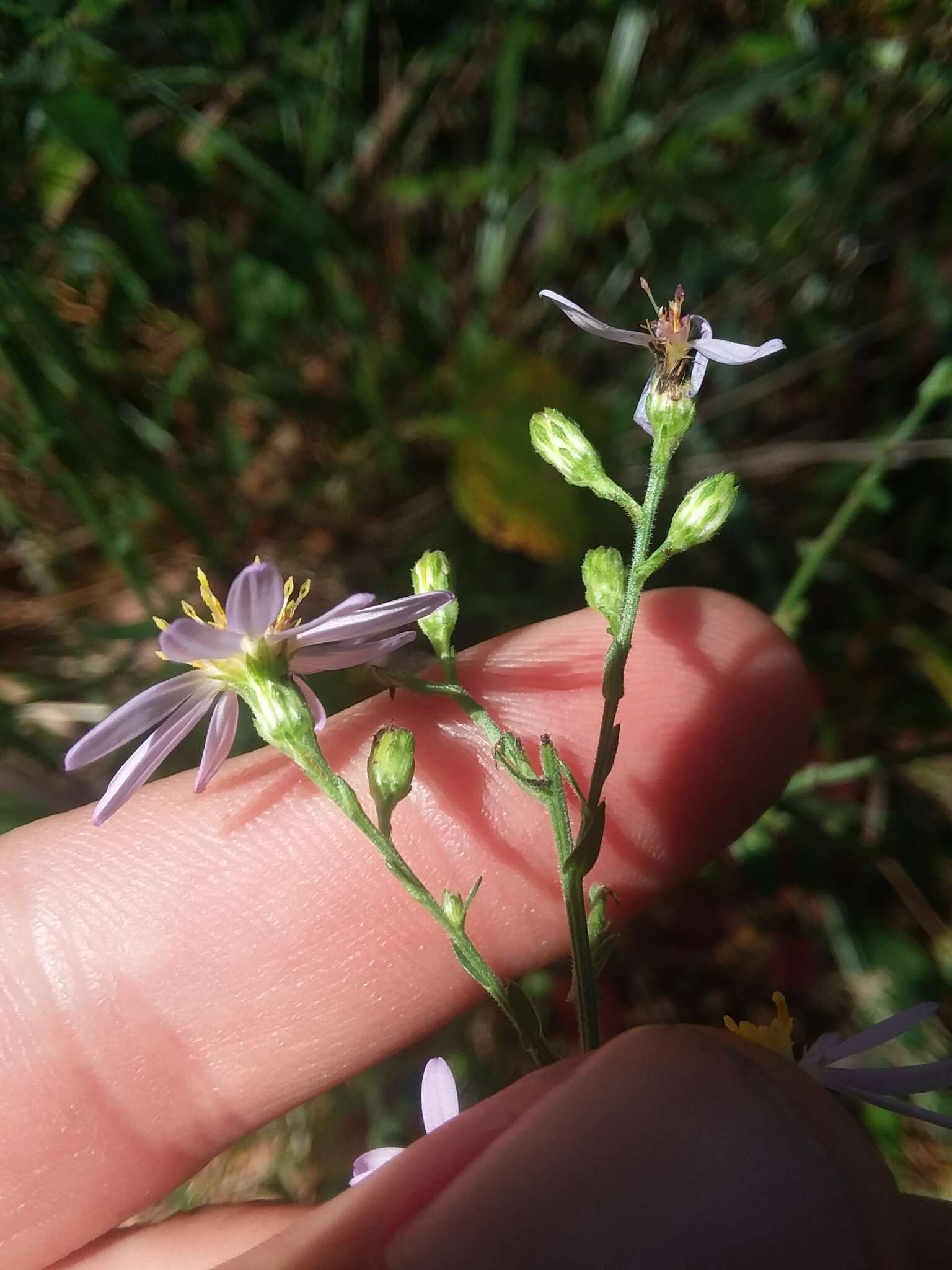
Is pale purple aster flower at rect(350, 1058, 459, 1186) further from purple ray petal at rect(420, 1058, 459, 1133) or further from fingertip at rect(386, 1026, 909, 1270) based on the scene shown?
fingertip at rect(386, 1026, 909, 1270)

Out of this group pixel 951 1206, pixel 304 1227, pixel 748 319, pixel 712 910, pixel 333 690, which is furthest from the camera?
pixel 748 319

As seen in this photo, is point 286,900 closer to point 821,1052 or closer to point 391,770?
point 391,770

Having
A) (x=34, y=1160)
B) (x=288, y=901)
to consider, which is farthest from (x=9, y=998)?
(x=288, y=901)

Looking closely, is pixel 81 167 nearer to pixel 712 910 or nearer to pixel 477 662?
pixel 477 662

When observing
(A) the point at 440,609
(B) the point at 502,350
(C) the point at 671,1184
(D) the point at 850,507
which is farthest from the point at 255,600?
(B) the point at 502,350

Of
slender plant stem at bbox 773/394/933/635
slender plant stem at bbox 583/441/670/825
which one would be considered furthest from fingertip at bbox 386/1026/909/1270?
slender plant stem at bbox 773/394/933/635

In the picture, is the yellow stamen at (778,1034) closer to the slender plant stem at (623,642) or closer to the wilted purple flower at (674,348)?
the slender plant stem at (623,642)
